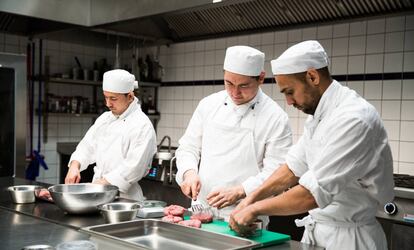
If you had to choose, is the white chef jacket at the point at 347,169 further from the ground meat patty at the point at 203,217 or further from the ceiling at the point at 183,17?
the ceiling at the point at 183,17

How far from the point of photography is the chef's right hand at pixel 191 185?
221cm

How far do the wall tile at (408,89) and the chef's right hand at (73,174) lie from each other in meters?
2.30

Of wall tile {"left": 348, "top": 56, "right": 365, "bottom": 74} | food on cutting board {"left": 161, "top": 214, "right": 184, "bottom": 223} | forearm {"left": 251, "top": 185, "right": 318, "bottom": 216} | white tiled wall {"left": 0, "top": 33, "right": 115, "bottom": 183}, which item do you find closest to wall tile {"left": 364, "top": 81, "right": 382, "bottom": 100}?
wall tile {"left": 348, "top": 56, "right": 365, "bottom": 74}

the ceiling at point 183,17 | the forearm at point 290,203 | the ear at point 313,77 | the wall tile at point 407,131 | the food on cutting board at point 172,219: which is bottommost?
the food on cutting board at point 172,219

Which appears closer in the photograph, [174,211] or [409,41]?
[174,211]

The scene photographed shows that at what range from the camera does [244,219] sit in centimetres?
168

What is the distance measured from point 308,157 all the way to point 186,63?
3.05 metres

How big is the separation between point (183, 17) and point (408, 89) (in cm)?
201

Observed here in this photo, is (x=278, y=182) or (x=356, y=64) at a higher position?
(x=356, y=64)

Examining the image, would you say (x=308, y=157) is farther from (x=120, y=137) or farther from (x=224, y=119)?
(x=120, y=137)

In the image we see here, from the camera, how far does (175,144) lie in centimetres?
482

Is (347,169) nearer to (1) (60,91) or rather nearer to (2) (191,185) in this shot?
(2) (191,185)

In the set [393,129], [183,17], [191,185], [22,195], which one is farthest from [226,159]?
[183,17]

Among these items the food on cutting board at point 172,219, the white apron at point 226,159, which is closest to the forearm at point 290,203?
the food on cutting board at point 172,219
